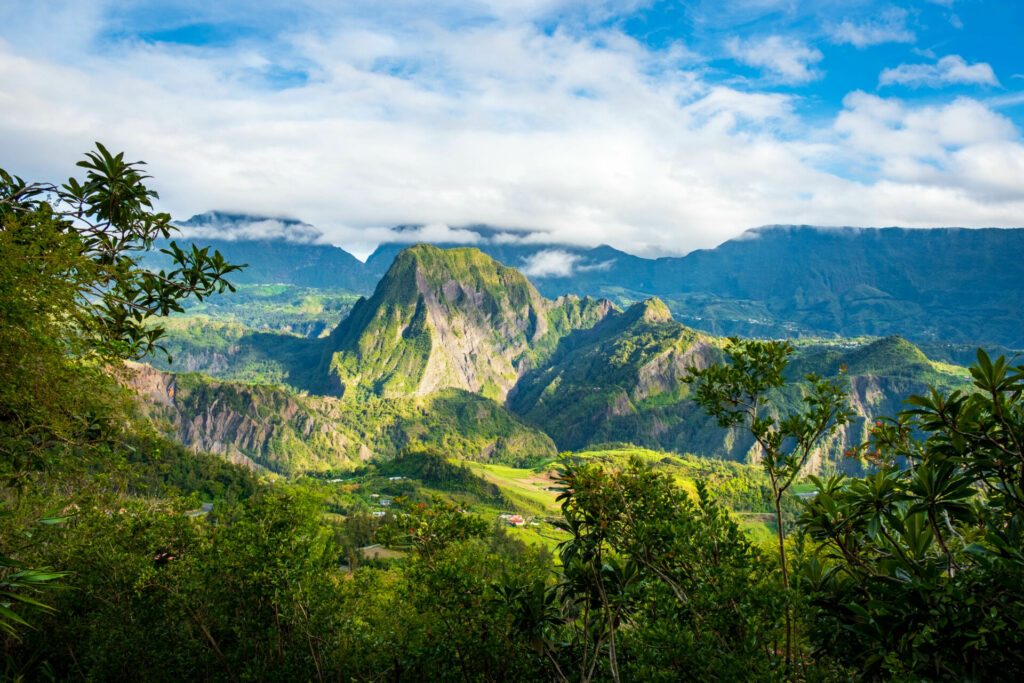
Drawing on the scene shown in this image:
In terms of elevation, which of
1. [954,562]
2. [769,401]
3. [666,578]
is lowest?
[666,578]

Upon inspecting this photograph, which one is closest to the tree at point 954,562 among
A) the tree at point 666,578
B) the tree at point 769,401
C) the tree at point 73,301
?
the tree at point 666,578

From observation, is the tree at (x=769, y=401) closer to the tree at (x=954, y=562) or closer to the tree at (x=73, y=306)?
the tree at (x=954, y=562)

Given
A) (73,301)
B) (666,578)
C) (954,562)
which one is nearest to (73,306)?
(73,301)

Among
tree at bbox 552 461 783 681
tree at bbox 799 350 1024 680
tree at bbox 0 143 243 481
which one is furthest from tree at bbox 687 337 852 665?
tree at bbox 0 143 243 481

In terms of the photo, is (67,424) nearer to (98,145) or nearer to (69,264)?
(69,264)

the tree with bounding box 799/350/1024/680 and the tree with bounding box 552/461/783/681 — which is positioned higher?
the tree with bounding box 799/350/1024/680

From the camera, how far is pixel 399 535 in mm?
14344

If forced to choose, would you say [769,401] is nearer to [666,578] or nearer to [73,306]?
[666,578]

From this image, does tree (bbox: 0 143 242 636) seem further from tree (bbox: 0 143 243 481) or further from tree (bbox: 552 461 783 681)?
tree (bbox: 552 461 783 681)

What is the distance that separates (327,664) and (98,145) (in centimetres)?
1663

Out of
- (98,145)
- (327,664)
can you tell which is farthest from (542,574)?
(98,145)

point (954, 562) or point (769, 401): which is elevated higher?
point (769, 401)

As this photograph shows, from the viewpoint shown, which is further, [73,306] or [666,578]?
[666,578]

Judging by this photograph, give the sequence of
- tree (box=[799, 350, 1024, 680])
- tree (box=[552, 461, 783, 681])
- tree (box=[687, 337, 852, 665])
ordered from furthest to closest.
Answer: tree (box=[687, 337, 852, 665]) → tree (box=[552, 461, 783, 681]) → tree (box=[799, 350, 1024, 680])
